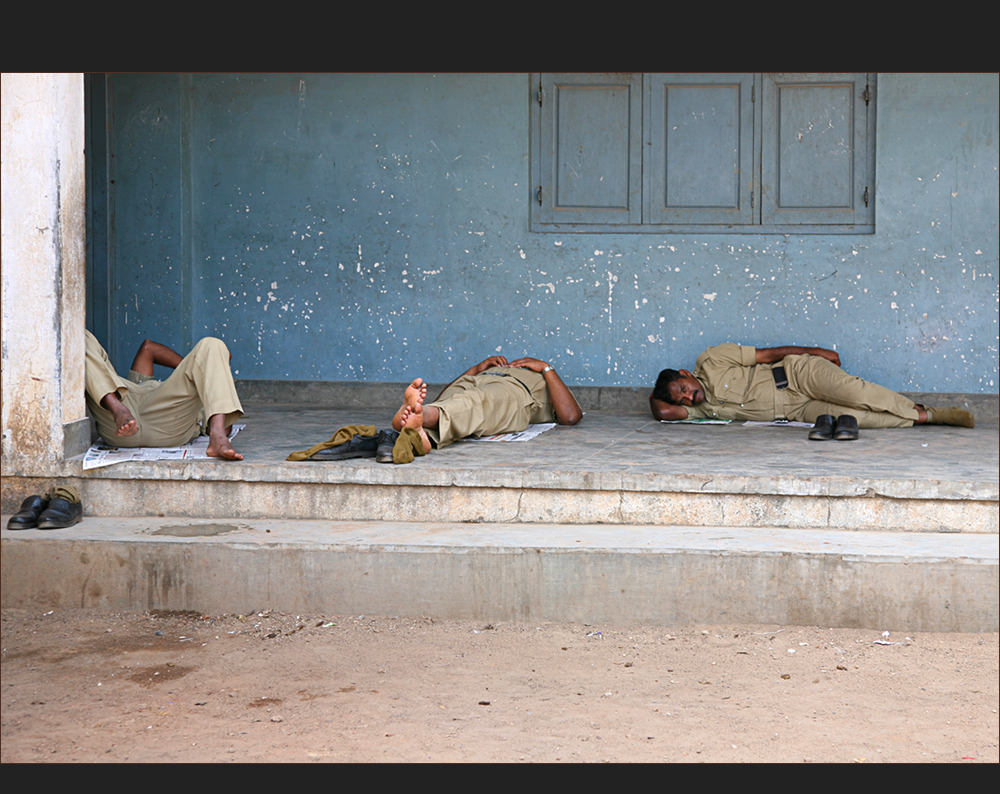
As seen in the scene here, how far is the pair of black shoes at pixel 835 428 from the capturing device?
5555 mm

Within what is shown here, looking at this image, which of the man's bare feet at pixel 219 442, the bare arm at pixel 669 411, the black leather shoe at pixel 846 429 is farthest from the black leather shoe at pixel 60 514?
the black leather shoe at pixel 846 429

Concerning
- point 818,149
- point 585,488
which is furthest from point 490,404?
point 818,149

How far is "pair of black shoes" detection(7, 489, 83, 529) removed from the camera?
4.51 metres

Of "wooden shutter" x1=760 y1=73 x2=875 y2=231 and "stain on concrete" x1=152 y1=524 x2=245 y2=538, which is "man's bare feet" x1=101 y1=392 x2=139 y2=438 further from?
"wooden shutter" x1=760 y1=73 x2=875 y2=231

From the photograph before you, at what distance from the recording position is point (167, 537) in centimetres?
443

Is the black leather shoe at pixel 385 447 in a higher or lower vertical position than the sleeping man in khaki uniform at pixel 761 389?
lower

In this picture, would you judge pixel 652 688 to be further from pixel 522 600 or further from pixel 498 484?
pixel 498 484

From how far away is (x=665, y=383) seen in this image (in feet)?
21.1

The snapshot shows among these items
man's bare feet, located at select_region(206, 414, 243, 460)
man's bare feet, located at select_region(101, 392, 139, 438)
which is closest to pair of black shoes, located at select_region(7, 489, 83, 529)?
man's bare feet, located at select_region(101, 392, 139, 438)

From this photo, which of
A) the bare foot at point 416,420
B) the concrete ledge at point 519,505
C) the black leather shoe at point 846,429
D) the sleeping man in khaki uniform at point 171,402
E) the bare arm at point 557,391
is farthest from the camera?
the bare arm at point 557,391

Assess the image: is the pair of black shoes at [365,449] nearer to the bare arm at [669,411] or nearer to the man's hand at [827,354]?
the bare arm at [669,411]

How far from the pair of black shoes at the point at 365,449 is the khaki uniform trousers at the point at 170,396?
19.4 inches

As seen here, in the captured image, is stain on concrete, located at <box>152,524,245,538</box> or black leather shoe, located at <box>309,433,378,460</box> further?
black leather shoe, located at <box>309,433,378,460</box>

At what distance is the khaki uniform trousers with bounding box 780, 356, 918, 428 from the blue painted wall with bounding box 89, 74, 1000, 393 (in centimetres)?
55
